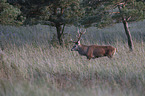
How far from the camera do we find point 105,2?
29.9 ft

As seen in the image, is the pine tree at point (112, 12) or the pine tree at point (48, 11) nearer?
the pine tree at point (112, 12)

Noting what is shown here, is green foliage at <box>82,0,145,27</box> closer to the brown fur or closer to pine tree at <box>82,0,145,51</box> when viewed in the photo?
pine tree at <box>82,0,145,51</box>

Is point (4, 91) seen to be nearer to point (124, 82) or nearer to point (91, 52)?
point (124, 82)

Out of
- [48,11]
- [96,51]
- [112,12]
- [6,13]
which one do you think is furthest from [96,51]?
[48,11]

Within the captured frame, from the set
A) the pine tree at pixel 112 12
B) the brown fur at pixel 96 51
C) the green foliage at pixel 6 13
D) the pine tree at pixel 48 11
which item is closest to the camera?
the green foliage at pixel 6 13

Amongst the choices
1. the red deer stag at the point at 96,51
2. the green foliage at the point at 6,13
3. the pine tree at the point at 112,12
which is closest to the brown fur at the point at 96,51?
the red deer stag at the point at 96,51

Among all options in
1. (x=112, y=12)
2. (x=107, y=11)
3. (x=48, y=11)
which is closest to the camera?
(x=112, y=12)

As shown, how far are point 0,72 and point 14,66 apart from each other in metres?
0.63

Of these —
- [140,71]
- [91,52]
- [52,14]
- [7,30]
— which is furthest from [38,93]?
[7,30]

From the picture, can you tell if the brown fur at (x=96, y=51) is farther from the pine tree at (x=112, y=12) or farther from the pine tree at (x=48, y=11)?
the pine tree at (x=48, y=11)

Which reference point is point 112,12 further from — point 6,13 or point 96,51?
point 6,13

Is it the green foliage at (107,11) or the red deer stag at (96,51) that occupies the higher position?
the green foliage at (107,11)

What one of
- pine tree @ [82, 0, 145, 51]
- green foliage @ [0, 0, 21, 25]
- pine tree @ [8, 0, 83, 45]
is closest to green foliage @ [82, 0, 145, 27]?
pine tree @ [82, 0, 145, 51]

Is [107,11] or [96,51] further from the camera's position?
[107,11]
